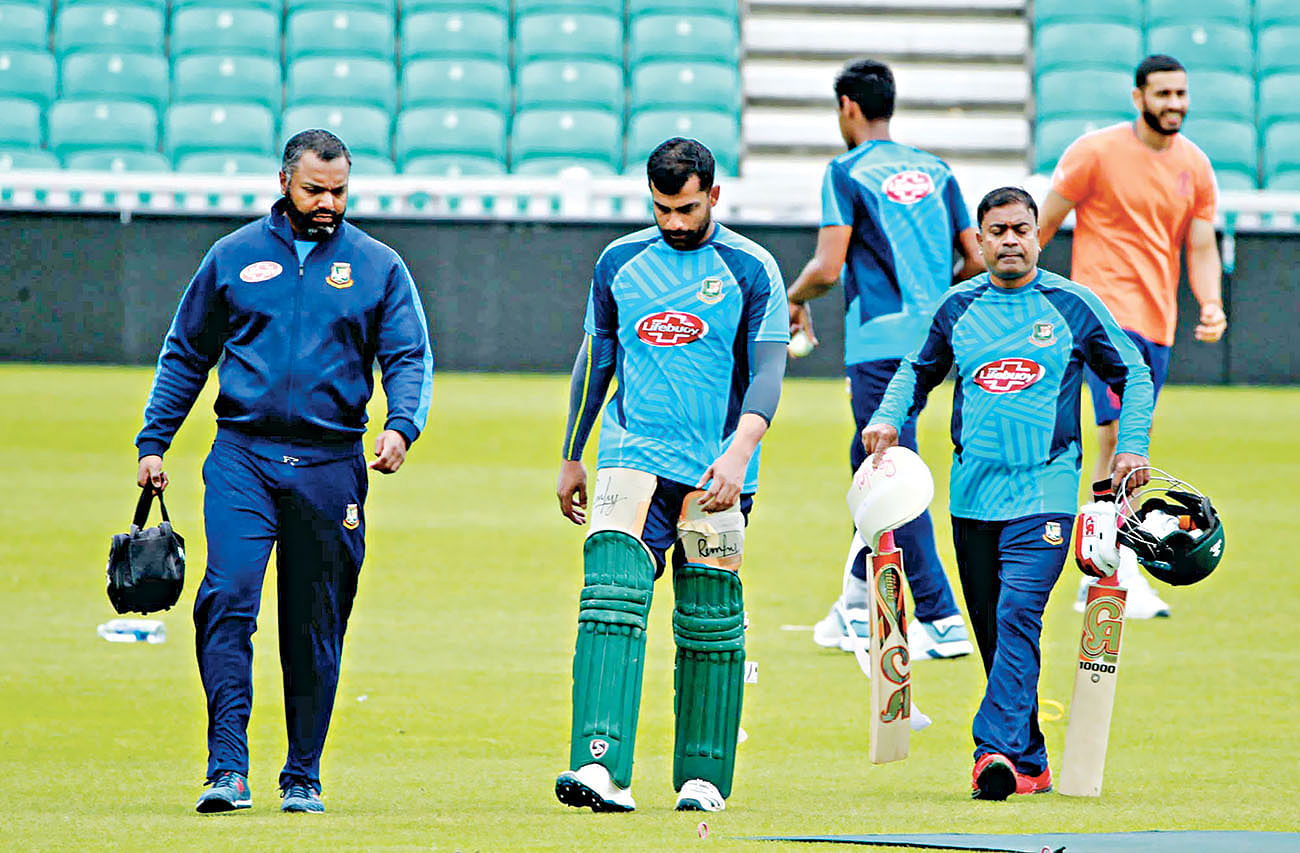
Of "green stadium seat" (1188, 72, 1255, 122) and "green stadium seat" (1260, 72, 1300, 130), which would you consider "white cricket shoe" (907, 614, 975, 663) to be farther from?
"green stadium seat" (1260, 72, 1300, 130)

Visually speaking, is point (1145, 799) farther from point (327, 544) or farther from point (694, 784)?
point (327, 544)

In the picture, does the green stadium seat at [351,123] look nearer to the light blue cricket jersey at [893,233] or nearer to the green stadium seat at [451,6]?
the green stadium seat at [451,6]

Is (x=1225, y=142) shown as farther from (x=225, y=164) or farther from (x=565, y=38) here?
(x=225, y=164)

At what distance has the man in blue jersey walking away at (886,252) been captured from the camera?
7.95m

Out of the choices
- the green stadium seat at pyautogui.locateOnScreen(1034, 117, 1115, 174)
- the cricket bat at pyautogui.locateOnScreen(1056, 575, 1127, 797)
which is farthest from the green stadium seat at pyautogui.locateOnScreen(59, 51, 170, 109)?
the cricket bat at pyautogui.locateOnScreen(1056, 575, 1127, 797)

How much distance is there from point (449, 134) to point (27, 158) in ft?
14.1

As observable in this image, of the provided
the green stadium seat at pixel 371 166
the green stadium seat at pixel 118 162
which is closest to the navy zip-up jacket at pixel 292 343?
the green stadium seat at pixel 371 166

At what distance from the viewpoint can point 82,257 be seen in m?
17.7

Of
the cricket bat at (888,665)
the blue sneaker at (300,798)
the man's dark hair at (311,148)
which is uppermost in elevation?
the man's dark hair at (311,148)

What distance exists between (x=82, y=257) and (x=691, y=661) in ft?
43.9

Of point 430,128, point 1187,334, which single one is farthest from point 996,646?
point 430,128

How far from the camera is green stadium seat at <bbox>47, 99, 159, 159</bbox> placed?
2081 cm

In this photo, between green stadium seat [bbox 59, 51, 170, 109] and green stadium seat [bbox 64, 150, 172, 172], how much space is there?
53.3 inches

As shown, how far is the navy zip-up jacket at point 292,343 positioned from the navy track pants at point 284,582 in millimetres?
83
